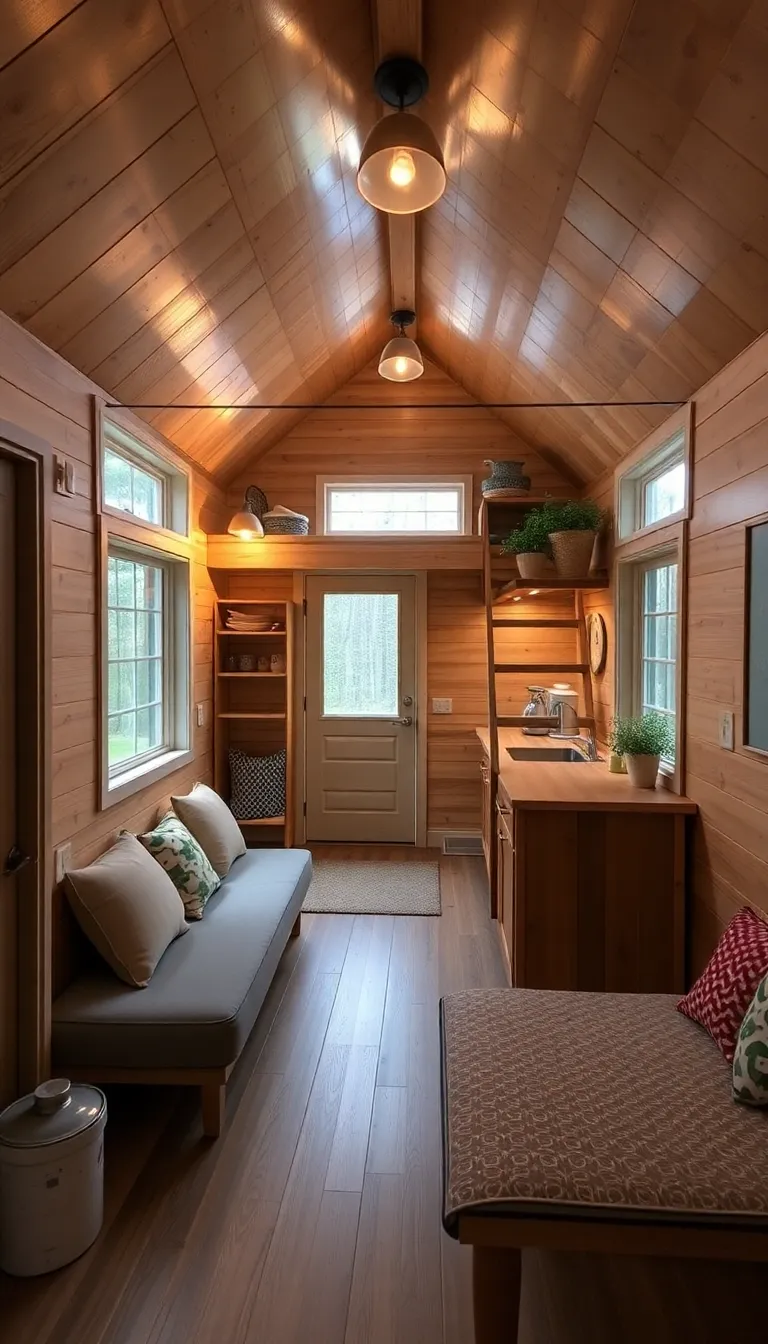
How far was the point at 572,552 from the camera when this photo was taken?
3.82 meters

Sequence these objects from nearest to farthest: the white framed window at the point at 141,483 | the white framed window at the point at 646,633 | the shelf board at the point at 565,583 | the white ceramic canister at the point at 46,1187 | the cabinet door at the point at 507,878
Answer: the white ceramic canister at the point at 46,1187 < the cabinet door at the point at 507,878 < the white framed window at the point at 141,483 < the white framed window at the point at 646,633 < the shelf board at the point at 565,583

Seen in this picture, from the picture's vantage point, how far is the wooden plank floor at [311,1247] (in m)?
1.54

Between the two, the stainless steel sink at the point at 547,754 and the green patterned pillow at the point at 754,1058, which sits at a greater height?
the stainless steel sink at the point at 547,754

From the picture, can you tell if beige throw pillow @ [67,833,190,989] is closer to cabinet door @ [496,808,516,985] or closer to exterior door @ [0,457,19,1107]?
exterior door @ [0,457,19,1107]

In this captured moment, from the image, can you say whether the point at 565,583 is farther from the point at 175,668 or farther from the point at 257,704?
the point at 257,704

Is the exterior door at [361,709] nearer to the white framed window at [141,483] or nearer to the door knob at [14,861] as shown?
the white framed window at [141,483]

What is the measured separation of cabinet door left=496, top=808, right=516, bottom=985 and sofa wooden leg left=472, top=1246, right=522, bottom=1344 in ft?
4.40

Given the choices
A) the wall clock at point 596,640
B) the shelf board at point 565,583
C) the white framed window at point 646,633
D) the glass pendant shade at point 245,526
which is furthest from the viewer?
the glass pendant shade at point 245,526

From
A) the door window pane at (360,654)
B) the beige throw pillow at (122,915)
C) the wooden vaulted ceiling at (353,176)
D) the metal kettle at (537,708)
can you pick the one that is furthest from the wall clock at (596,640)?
the beige throw pillow at (122,915)

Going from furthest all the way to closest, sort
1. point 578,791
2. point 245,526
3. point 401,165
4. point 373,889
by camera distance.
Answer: point 245,526
point 373,889
point 578,791
point 401,165

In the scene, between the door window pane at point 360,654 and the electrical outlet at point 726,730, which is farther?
the door window pane at point 360,654

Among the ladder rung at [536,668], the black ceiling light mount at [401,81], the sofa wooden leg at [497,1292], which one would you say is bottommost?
the sofa wooden leg at [497,1292]

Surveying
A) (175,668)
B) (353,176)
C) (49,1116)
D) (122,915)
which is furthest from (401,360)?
(49,1116)

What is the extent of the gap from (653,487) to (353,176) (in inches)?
75.3
